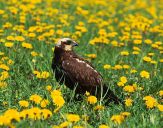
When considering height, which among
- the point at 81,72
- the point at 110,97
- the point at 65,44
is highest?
the point at 65,44

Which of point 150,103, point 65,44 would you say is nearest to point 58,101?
point 150,103

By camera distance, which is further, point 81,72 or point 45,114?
point 81,72

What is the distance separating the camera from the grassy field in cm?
468


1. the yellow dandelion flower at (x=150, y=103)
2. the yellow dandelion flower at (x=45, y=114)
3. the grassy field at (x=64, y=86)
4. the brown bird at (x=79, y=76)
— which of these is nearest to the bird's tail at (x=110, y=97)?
the brown bird at (x=79, y=76)

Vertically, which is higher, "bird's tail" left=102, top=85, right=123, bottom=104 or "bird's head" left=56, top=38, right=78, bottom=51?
"bird's head" left=56, top=38, right=78, bottom=51

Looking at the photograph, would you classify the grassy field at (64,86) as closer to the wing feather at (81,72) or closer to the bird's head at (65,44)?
the wing feather at (81,72)

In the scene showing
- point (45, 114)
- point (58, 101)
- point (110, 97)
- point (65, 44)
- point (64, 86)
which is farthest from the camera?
point (65, 44)

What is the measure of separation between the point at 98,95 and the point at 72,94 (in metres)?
0.44

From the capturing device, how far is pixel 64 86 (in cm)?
586

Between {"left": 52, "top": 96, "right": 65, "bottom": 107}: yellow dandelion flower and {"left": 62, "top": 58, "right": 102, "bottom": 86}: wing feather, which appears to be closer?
{"left": 52, "top": 96, "right": 65, "bottom": 107}: yellow dandelion flower

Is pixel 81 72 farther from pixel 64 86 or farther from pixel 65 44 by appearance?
pixel 65 44

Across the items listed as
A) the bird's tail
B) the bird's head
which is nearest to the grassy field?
the bird's tail

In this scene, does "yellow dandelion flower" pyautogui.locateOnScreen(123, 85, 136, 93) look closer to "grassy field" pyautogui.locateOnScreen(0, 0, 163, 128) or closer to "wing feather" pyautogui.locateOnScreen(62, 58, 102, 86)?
"grassy field" pyautogui.locateOnScreen(0, 0, 163, 128)

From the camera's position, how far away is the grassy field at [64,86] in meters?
4.68
